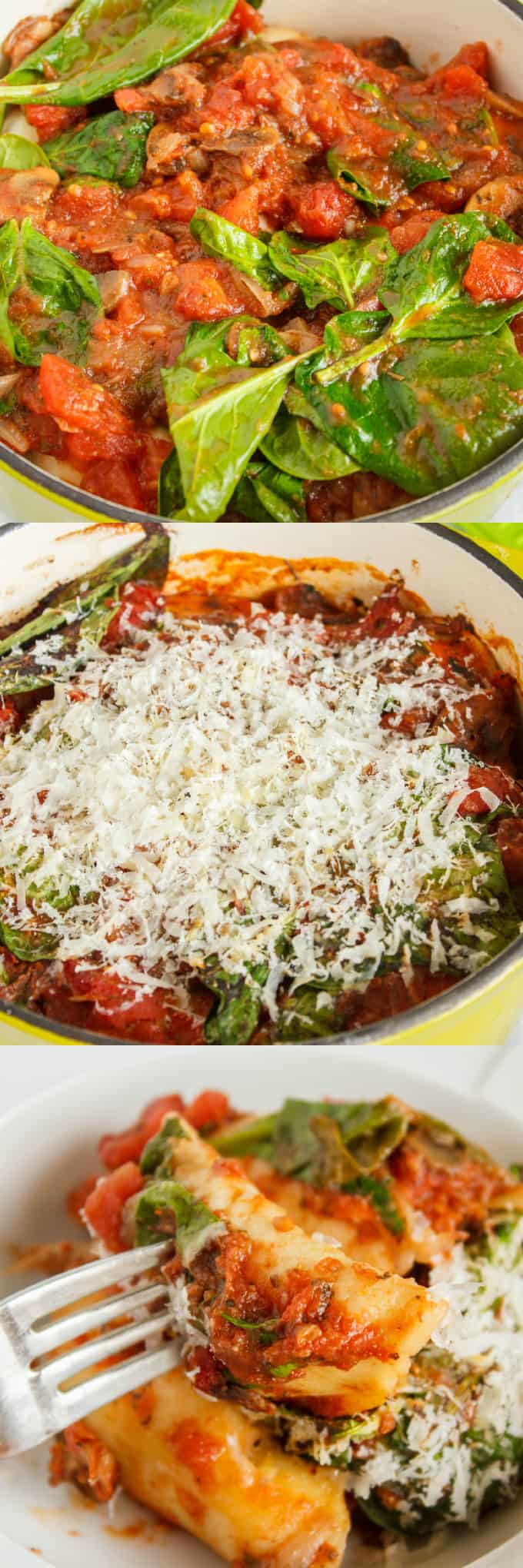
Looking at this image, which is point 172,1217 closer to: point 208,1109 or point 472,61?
point 208,1109

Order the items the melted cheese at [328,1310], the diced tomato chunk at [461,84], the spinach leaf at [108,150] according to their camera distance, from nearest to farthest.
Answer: the melted cheese at [328,1310] → the spinach leaf at [108,150] → the diced tomato chunk at [461,84]

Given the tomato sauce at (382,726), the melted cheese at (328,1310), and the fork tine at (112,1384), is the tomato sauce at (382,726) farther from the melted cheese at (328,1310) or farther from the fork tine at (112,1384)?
the fork tine at (112,1384)

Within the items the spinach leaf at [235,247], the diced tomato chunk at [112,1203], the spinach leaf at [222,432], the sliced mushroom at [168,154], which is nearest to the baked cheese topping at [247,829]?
the spinach leaf at [222,432]

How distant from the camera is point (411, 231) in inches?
125

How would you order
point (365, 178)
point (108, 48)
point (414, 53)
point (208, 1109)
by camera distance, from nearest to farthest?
1. point (208, 1109)
2. point (365, 178)
3. point (108, 48)
4. point (414, 53)

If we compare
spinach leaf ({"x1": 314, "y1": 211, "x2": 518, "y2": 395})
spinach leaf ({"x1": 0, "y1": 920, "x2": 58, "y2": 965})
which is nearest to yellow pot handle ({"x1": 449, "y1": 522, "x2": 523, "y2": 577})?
spinach leaf ({"x1": 314, "y1": 211, "x2": 518, "y2": 395})

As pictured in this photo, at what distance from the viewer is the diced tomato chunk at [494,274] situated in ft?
9.96

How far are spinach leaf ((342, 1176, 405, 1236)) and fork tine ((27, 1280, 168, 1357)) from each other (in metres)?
0.57

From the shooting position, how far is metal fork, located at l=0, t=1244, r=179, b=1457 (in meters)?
2.22

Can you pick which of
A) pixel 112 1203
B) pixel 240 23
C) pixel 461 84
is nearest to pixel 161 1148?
pixel 112 1203

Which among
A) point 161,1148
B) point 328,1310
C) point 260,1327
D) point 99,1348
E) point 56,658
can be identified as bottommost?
point 161,1148

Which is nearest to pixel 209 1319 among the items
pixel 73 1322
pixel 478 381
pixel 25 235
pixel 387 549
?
pixel 73 1322

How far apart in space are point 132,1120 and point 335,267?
2245mm

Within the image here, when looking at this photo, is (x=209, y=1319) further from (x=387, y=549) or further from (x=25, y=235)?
(x=25, y=235)
